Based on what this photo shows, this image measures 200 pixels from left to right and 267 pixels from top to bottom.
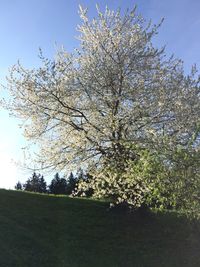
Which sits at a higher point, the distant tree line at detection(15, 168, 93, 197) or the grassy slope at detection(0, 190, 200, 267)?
the distant tree line at detection(15, 168, 93, 197)

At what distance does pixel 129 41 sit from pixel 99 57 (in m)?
2.10

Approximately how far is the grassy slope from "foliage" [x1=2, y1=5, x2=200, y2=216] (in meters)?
1.68

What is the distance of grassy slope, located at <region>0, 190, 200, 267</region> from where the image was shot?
2009 cm

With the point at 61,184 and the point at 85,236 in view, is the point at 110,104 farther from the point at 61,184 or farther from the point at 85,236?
the point at 61,184

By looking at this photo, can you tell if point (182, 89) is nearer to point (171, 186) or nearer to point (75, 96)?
point (75, 96)

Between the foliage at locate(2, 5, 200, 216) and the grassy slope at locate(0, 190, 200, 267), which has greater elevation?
the foliage at locate(2, 5, 200, 216)

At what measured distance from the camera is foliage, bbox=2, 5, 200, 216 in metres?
25.6

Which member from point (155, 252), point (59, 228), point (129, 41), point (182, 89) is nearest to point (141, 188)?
point (155, 252)

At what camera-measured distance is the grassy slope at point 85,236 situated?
20.1 metres

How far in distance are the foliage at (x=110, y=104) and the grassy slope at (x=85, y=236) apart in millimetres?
1678

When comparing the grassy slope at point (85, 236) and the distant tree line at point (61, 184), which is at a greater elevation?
the distant tree line at point (61, 184)

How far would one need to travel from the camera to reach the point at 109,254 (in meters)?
21.7

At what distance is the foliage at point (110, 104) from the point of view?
25.6m

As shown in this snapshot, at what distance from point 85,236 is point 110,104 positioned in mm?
7540
